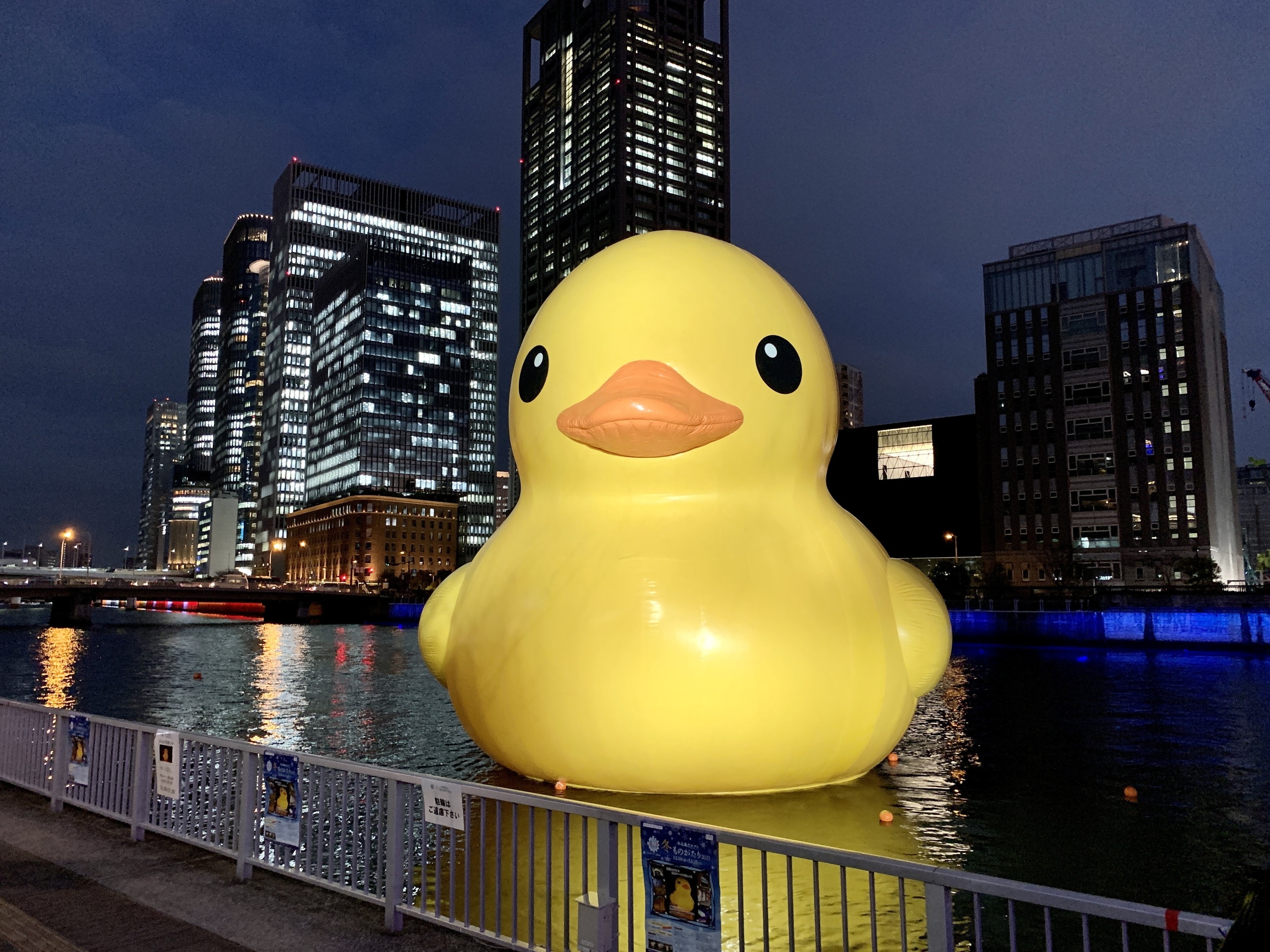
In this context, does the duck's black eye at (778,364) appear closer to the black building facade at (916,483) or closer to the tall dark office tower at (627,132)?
the black building facade at (916,483)

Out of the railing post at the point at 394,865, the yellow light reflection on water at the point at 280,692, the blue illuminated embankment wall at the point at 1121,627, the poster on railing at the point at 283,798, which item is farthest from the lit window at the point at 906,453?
the railing post at the point at 394,865

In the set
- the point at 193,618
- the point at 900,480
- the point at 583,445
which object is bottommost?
the point at 193,618

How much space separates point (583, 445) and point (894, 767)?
6.83m

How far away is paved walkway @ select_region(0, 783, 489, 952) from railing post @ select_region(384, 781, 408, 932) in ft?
0.27

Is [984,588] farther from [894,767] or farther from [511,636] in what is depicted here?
[511,636]

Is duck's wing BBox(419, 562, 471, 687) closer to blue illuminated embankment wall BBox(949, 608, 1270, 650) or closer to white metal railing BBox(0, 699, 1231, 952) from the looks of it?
white metal railing BBox(0, 699, 1231, 952)

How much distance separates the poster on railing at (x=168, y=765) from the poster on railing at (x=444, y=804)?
9.17 feet

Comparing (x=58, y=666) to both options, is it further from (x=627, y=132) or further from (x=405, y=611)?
(x=627, y=132)

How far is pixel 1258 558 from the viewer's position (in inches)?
5399

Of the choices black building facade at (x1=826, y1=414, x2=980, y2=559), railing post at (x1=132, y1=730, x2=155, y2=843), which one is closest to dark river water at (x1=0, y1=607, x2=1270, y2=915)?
railing post at (x1=132, y1=730, x2=155, y2=843)

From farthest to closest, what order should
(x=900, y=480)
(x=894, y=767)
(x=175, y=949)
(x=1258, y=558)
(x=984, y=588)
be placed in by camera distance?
(x=1258, y=558)
(x=900, y=480)
(x=984, y=588)
(x=894, y=767)
(x=175, y=949)

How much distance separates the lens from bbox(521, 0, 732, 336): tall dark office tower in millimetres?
168750

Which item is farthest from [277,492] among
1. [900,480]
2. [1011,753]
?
[1011,753]

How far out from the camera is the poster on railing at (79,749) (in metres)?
8.50
